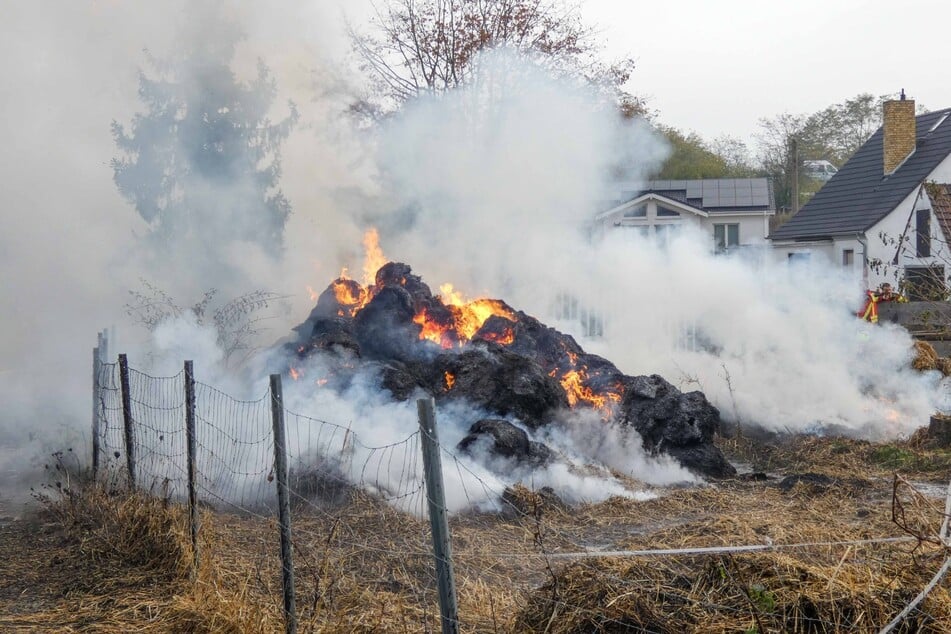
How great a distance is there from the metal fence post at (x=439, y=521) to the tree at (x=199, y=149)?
15.4 metres

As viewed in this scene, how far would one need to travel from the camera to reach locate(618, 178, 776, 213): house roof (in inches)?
1475

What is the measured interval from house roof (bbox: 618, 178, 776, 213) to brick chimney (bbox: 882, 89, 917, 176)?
705 cm

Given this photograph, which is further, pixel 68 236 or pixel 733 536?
pixel 68 236

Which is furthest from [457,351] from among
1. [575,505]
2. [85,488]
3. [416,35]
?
[416,35]

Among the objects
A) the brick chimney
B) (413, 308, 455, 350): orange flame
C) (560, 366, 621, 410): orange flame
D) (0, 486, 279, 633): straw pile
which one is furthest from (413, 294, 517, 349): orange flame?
the brick chimney

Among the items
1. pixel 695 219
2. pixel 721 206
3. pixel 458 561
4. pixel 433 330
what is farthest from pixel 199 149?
pixel 721 206

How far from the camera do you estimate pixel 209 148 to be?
1898 cm

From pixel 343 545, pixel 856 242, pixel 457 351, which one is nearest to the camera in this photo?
pixel 343 545

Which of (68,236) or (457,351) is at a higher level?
(68,236)

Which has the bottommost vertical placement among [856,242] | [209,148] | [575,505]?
[575,505]

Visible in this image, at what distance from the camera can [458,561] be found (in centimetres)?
763

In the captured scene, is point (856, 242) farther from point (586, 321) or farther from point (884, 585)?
point (884, 585)

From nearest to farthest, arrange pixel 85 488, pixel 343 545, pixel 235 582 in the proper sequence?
pixel 235 582, pixel 343 545, pixel 85 488

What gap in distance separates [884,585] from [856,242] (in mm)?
25423
